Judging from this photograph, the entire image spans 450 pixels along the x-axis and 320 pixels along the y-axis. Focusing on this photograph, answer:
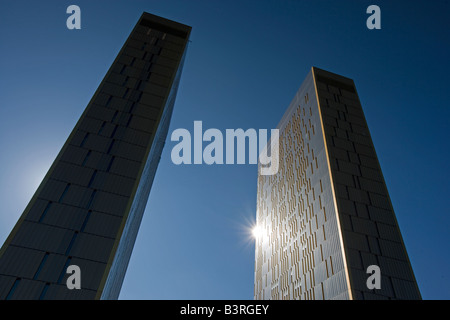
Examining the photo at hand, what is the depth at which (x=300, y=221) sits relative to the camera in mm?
45938

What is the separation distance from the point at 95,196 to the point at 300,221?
2975 centimetres

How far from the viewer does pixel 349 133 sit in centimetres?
4572

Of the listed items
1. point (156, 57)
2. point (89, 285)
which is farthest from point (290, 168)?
point (89, 285)

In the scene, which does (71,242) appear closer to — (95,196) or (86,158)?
(95,196)

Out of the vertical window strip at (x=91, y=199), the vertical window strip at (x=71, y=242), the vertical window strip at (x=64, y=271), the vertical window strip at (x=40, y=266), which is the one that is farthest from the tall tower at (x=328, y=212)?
the vertical window strip at (x=40, y=266)

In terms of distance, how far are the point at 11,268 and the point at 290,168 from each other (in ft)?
144

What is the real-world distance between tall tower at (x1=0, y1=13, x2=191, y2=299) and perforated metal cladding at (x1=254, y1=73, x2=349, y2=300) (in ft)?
72.6

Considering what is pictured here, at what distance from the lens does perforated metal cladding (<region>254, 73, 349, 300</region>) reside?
3569 centimetres

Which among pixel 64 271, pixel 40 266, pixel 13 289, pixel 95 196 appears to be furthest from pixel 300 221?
pixel 13 289

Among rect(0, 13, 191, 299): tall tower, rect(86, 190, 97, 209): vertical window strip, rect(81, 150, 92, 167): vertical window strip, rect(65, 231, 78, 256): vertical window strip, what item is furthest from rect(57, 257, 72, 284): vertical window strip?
rect(81, 150, 92, 167): vertical window strip

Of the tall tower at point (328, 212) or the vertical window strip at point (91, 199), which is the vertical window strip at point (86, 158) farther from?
the tall tower at point (328, 212)

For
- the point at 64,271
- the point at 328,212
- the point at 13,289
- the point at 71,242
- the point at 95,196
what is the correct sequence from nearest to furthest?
1. the point at 13,289
2. the point at 64,271
3. the point at 71,242
4. the point at 95,196
5. the point at 328,212

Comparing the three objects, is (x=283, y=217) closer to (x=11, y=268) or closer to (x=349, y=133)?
(x=349, y=133)

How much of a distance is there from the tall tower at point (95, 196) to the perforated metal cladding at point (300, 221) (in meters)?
22.1
